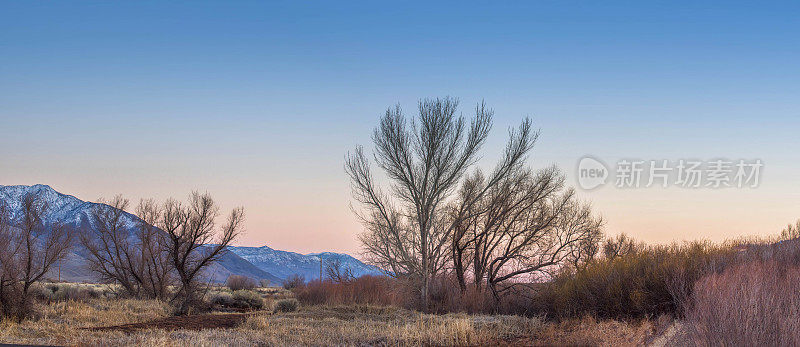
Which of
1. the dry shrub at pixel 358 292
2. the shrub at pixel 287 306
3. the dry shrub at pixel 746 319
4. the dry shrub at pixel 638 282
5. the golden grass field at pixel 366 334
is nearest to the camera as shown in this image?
the dry shrub at pixel 746 319

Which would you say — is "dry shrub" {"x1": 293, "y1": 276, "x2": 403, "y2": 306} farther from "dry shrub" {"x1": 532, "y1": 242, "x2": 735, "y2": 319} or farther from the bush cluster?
"dry shrub" {"x1": 532, "y1": 242, "x2": 735, "y2": 319}

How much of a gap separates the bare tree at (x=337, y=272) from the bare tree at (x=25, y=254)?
12.4 metres

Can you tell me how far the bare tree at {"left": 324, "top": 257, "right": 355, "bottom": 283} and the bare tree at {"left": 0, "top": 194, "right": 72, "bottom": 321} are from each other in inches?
488

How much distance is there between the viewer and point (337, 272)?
30484 millimetres

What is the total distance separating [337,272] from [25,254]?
14001mm

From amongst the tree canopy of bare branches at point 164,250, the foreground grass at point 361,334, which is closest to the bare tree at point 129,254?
the tree canopy of bare branches at point 164,250

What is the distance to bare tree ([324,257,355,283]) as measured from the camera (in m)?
29.1

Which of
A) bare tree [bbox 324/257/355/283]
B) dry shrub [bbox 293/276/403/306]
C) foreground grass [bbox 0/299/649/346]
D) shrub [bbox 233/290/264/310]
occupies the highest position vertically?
bare tree [bbox 324/257/355/283]

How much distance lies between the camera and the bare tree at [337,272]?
1145 inches

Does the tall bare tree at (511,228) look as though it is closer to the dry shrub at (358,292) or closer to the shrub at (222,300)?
the dry shrub at (358,292)

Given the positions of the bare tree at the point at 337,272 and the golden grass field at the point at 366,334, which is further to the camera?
the bare tree at the point at 337,272

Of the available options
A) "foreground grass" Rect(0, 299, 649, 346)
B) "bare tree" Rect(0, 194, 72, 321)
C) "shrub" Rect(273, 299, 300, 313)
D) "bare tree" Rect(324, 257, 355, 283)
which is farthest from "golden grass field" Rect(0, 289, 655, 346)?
"bare tree" Rect(324, 257, 355, 283)

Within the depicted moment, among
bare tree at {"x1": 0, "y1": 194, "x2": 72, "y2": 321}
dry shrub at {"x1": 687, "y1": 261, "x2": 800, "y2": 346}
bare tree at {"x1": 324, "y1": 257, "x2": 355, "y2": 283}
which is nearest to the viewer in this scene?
dry shrub at {"x1": 687, "y1": 261, "x2": 800, "y2": 346}

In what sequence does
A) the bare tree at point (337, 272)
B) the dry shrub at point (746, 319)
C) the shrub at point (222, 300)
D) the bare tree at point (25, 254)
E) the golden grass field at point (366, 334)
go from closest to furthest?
1. the dry shrub at point (746, 319)
2. the golden grass field at point (366, 334)
3. the bare tree at point (25, 254)
4. the bare tree at point (337, 272)
5. the shrub at point (222, 300)
